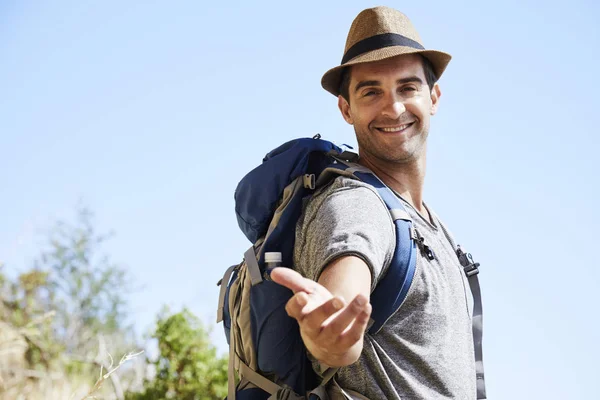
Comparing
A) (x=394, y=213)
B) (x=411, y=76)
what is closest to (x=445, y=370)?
(x=394, y=213)

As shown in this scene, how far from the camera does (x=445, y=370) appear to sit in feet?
8.14

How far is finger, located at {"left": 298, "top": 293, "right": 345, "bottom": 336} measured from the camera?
1632 mm

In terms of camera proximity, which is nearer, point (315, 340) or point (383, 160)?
point (315, 340)

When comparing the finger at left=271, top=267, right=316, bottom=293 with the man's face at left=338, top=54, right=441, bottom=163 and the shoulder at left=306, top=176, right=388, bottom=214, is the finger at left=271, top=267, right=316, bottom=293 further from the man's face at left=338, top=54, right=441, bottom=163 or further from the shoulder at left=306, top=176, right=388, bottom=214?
the man's face at left=338, top=54, right=441, bottom=163

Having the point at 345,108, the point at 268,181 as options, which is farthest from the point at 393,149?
the point at 268,181

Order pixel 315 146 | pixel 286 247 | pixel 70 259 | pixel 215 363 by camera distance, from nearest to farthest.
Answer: pixel 286 247 < pixel 315 146 < pixel 215 363 < pixel 70 259

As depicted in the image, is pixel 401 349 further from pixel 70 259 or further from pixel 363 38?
pixel 70 259

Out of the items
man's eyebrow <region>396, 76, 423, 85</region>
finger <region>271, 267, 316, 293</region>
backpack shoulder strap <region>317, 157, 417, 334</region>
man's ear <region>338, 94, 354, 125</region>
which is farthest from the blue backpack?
finger <region>271, 267, 316, 293</region>

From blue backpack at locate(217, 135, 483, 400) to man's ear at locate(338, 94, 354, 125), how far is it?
0.22 m

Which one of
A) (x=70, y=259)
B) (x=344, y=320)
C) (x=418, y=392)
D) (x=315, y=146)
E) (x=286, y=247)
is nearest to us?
(x=344, y=320)

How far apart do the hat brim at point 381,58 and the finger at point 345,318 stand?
53.4 inches

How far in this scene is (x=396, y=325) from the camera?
7.89ft

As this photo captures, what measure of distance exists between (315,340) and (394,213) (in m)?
0.82

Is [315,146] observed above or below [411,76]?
below
